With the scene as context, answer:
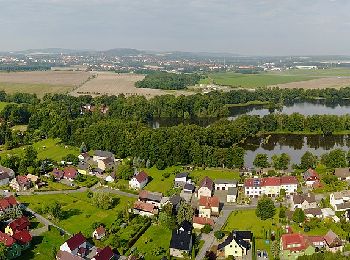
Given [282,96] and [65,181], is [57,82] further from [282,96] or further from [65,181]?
[65,181]

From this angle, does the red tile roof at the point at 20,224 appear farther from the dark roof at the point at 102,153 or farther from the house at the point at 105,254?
the dark roof at the point at 102,153

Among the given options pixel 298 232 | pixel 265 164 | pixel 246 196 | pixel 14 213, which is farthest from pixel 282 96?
pixel 14 213

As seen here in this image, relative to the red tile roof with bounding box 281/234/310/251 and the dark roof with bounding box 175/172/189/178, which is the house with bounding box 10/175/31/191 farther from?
the red tile roof with bounding box 281/234/310/251

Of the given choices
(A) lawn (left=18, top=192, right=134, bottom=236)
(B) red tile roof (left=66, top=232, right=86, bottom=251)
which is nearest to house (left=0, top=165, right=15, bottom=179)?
(A) lawn (left=18, top=192, right=134, bottom=236)

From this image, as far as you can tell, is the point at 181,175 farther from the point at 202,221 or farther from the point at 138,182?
the point at 202,221

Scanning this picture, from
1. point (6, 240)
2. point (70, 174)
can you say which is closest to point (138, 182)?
point (70, 174)
